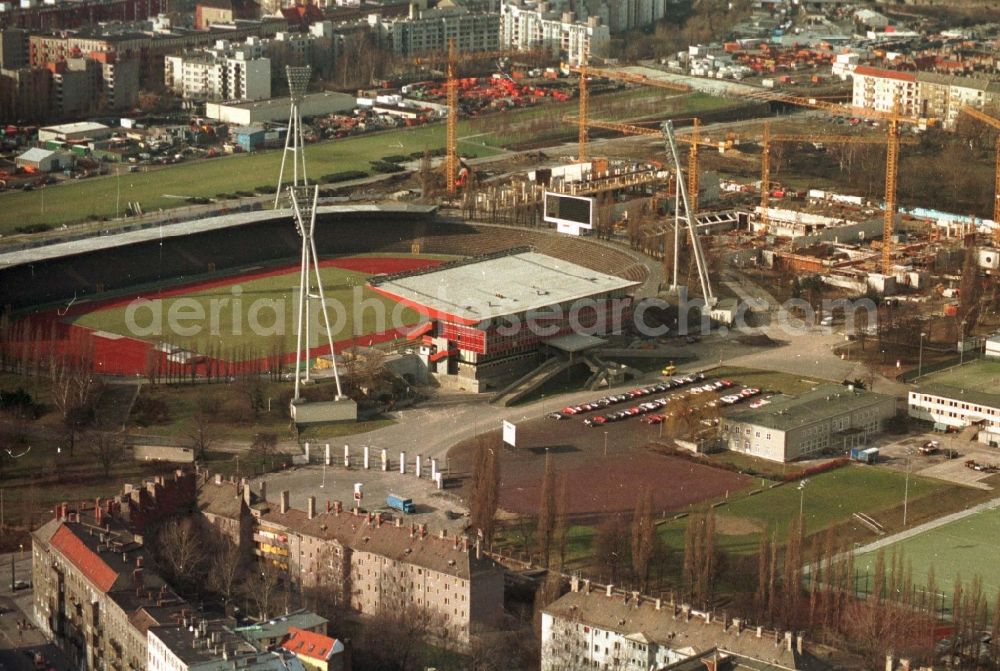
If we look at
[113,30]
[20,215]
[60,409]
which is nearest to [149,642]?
[60,409]

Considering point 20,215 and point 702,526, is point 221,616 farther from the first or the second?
point 20,215

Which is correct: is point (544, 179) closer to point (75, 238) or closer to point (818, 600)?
point (75, 238)

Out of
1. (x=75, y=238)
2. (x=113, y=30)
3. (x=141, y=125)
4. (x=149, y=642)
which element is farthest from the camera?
(x=113, y=30)

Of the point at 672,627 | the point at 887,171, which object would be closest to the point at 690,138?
the point at 887,171

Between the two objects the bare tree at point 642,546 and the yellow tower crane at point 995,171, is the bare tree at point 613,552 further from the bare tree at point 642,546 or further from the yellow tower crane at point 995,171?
the yellow tower crane at point 995,171

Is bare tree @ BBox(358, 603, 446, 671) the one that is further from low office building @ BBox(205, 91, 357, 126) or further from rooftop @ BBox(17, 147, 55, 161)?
low office building @ BBox(205, 91, 357, 126)

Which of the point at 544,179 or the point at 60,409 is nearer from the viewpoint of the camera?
the point at 60,409

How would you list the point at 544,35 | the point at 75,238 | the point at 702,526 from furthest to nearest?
1. the point at 544,35
2. the point at 75,238
3. the point at 702,526
